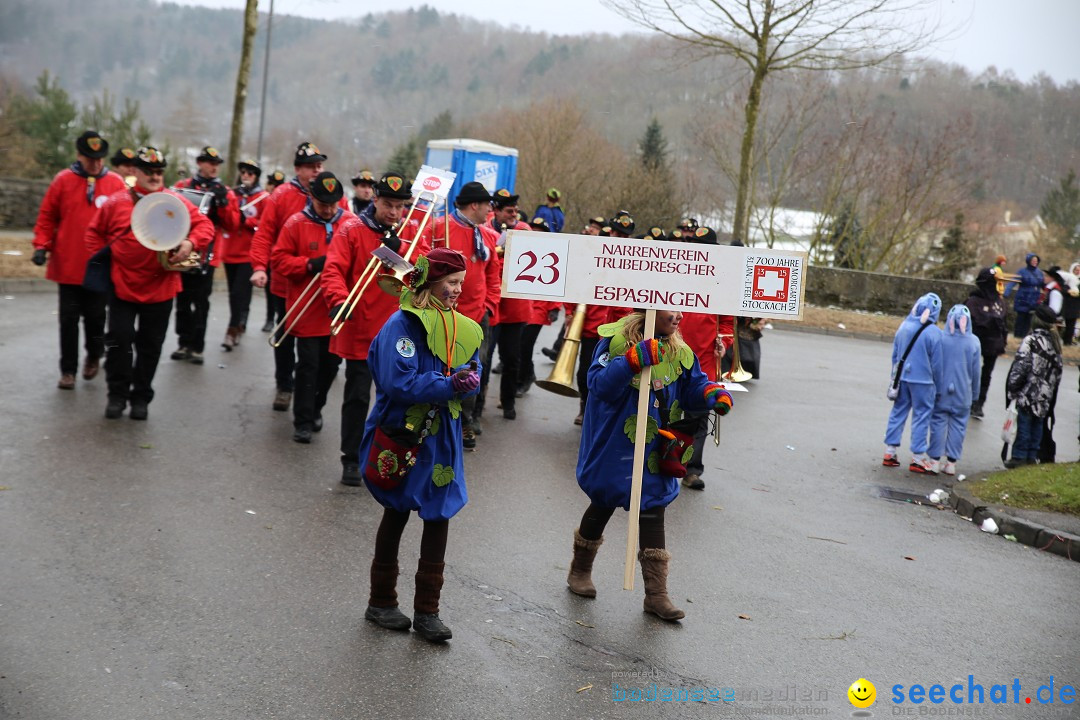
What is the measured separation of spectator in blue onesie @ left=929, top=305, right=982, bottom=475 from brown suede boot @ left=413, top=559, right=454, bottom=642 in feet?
21.8

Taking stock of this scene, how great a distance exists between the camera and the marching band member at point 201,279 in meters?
10.9

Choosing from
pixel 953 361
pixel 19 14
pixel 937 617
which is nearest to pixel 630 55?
pixel 19 14

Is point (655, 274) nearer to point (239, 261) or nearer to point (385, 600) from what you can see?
point (385, 600)

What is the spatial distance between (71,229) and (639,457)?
6.14 metres

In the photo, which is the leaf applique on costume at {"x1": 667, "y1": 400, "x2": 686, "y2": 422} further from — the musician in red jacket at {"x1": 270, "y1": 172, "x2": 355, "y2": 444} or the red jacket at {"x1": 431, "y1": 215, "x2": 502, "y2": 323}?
the musician in red jacket at {"x1": 270, "y1": 172, "x2": 355, "y2": 444}

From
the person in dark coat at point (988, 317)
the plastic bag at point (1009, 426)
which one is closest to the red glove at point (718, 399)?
the plastic bag at point (1009, 426)

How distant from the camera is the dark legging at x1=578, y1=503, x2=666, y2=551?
5469 millimetres

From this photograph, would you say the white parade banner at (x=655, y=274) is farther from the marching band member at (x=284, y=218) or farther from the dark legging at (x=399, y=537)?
the marching band member at (x=284, y=218)

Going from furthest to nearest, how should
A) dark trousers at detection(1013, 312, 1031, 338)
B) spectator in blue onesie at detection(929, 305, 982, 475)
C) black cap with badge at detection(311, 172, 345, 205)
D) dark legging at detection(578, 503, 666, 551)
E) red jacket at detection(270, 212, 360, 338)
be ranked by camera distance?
dark trousers at detection(1013, 312, 1031, 338) → spectator in blue onesie at detection(929, 305, 982, 475) → black cap with badge at detection(311, 172, 345, 205) → red jacket at detection(270, 212, 360, 338) → dark legging at detection(578, 503, 666, 551)

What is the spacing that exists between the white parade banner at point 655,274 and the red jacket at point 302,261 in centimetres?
319

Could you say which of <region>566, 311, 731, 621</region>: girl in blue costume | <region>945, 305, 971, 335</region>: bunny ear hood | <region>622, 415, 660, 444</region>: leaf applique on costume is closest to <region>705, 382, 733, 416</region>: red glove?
<region>566, 311, 731, 621</region>: girl in blue costume

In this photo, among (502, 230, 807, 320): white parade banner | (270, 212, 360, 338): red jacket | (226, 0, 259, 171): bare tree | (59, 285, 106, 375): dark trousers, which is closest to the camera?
(502, 230, 807, 320): white parade banner

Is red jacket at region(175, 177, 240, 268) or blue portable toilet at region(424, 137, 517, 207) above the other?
blue portable toilet at region(424, 137, 517, 207)

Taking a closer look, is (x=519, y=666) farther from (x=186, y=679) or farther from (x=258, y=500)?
(x=258, y=500)
